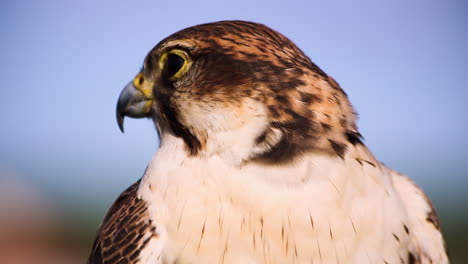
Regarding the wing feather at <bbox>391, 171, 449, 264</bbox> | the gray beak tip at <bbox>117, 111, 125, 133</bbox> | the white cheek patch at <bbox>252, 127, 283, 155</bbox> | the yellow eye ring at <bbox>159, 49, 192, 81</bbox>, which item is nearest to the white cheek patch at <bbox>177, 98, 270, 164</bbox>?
the white cheek patch at <bbox>252, 127, 283, 155</bbox>

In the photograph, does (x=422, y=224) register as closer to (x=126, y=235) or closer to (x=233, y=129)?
(x=233, y=129)

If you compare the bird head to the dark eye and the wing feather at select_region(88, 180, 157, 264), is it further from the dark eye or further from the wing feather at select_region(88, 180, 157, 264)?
the wing feather at select_region(88, 180, 157, 264)

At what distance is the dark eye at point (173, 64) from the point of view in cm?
232

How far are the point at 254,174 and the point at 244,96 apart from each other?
1.16ft

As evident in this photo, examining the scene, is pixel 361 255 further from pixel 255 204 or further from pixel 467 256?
pixel 467 256

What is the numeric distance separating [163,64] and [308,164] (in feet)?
2.85

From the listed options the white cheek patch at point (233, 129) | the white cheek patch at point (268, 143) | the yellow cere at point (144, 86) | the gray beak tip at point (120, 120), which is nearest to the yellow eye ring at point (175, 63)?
the yellow cere at point (144, 86)

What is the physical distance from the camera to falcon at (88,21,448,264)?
193cm

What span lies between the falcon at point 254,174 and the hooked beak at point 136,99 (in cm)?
10

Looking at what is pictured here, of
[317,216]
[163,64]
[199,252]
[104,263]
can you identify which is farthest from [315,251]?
[163,64]

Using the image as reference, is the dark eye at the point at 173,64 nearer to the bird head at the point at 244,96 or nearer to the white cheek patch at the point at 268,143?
the bird head at the point at 244,96

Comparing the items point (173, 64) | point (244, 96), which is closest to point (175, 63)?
point (173, 64)

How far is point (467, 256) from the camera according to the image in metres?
13.8

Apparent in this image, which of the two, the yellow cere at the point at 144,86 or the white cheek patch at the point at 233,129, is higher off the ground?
the yellow cere at the point at 144,86
